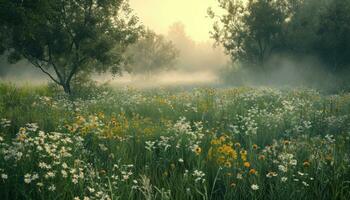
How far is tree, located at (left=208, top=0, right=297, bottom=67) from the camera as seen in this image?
35.2 m

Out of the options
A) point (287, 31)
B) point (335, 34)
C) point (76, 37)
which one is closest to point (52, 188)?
point (76, 37)

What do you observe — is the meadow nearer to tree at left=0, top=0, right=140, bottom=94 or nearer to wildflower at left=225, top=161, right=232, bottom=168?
wildflower at left=225, top=161, right=232, bottom=168

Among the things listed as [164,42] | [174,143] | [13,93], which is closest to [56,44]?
[13,93]

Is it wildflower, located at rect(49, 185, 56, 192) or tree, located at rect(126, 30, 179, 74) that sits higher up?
tree, located at rect(126, 30, 179, 74)

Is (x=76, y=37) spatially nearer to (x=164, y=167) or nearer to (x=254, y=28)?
(x=164, y=167)

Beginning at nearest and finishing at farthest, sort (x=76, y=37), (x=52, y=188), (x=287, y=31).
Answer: (x=52, y=188) → (x=76, y=37) → (x=287, y=31)

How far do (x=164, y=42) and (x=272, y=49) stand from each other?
2728 cm

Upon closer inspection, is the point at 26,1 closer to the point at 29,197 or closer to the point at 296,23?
the point at 29,197

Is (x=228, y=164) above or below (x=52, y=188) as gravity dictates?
above

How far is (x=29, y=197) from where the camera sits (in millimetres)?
4324

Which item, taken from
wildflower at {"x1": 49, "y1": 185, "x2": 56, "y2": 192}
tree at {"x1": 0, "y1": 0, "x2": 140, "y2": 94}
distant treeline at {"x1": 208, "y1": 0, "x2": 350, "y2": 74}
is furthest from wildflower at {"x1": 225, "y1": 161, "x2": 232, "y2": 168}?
distant treeline at {"x1": 208, "y1": 0, "x2": 350, "y2": 74}

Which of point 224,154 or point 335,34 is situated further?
point 335,34

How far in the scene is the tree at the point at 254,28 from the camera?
35219mm

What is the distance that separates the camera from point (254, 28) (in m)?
35.9
